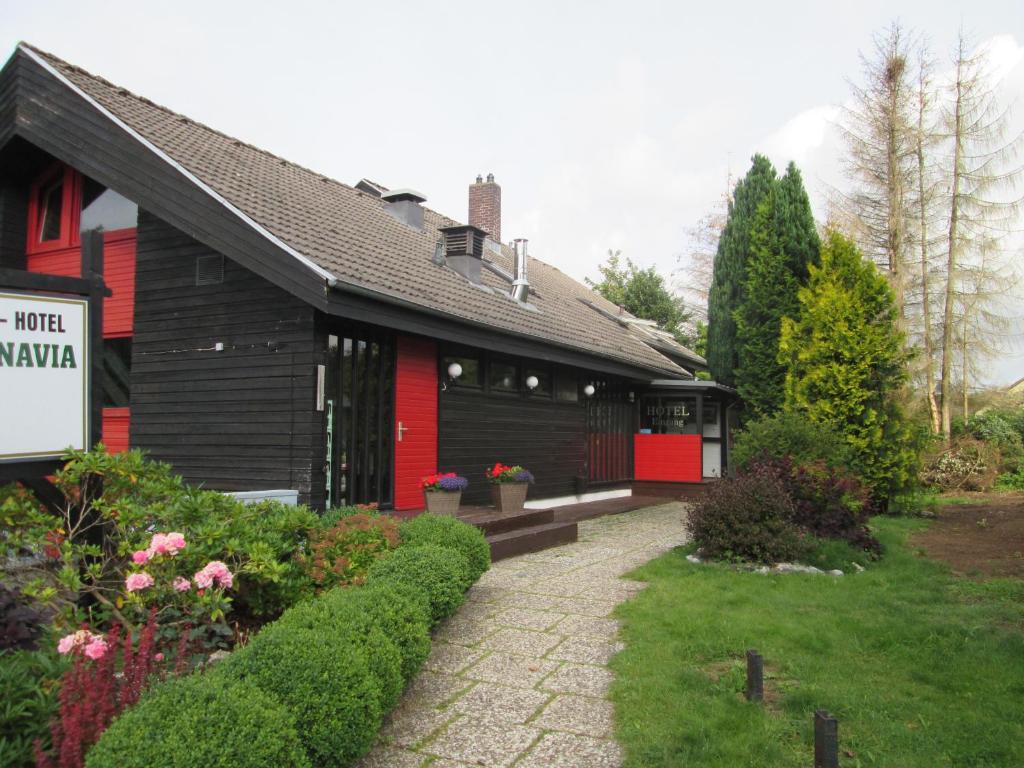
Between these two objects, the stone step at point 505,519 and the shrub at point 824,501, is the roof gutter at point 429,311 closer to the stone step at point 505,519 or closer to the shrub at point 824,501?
the stone step at point 505,519

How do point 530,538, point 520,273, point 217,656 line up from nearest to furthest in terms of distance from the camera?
point 217,656, point 530,538, point 520,273

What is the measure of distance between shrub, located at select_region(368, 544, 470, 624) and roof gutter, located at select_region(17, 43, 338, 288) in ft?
10.3

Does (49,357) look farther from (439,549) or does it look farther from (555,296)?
(555,296)

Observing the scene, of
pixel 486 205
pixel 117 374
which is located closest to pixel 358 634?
pixel 117 374

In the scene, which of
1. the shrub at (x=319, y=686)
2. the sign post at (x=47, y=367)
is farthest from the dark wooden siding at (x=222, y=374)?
the shrub at (x=319, y=686)

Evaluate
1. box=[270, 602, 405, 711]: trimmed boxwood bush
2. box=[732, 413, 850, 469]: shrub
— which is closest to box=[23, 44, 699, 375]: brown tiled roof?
box=[732, 413, 850, 469]: shrub

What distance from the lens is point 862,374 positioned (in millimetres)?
10992

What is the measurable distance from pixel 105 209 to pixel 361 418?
462cm

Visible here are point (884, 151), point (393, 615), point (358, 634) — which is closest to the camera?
point (358, 634)

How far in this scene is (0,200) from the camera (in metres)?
10.2

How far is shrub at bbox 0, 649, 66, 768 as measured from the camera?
2457 mm

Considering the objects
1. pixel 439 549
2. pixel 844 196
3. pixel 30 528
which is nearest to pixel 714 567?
pixel 439 549

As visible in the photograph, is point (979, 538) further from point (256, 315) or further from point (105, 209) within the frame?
point (105, 209)

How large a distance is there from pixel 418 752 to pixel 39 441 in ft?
6.92
